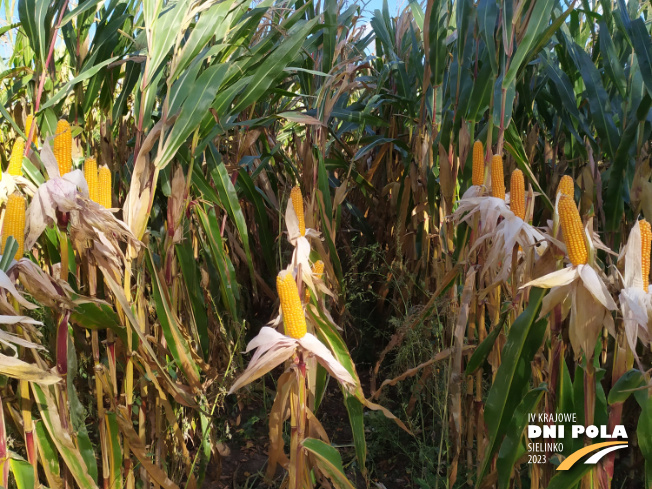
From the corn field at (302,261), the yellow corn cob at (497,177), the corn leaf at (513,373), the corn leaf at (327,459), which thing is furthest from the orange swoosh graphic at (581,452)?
the yellow corn cob at (497,177)

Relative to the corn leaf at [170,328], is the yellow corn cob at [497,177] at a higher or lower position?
higher

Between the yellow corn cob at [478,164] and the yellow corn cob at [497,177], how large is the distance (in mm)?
91

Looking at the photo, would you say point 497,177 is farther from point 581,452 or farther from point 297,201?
point 581,452

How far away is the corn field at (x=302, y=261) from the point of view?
45.7 inches

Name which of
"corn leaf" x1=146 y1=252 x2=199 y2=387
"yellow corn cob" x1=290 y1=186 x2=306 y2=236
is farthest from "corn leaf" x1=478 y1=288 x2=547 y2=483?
"corn leaf" x1=146 y1=252 x2=199 y2=387

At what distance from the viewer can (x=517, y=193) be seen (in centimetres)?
132

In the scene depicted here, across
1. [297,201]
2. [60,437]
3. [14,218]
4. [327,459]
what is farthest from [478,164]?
[60,437]

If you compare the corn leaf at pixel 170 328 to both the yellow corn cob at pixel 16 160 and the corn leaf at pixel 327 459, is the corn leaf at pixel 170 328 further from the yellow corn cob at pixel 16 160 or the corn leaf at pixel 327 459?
the corn leaf at pixel 327 459

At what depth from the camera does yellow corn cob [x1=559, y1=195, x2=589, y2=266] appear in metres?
1.01

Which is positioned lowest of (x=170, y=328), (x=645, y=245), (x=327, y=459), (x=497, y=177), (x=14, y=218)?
(x=327, y=459)

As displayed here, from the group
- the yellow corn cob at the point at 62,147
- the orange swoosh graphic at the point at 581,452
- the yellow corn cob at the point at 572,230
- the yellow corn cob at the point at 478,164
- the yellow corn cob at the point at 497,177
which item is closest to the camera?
the yellow corn cob at the point at 572,230

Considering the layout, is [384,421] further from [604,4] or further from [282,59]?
[604,4]

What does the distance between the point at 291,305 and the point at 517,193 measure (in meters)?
0.64

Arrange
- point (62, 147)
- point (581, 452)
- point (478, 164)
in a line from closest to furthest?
point (581, 452) → point (62, 147) → point (478, 164)
